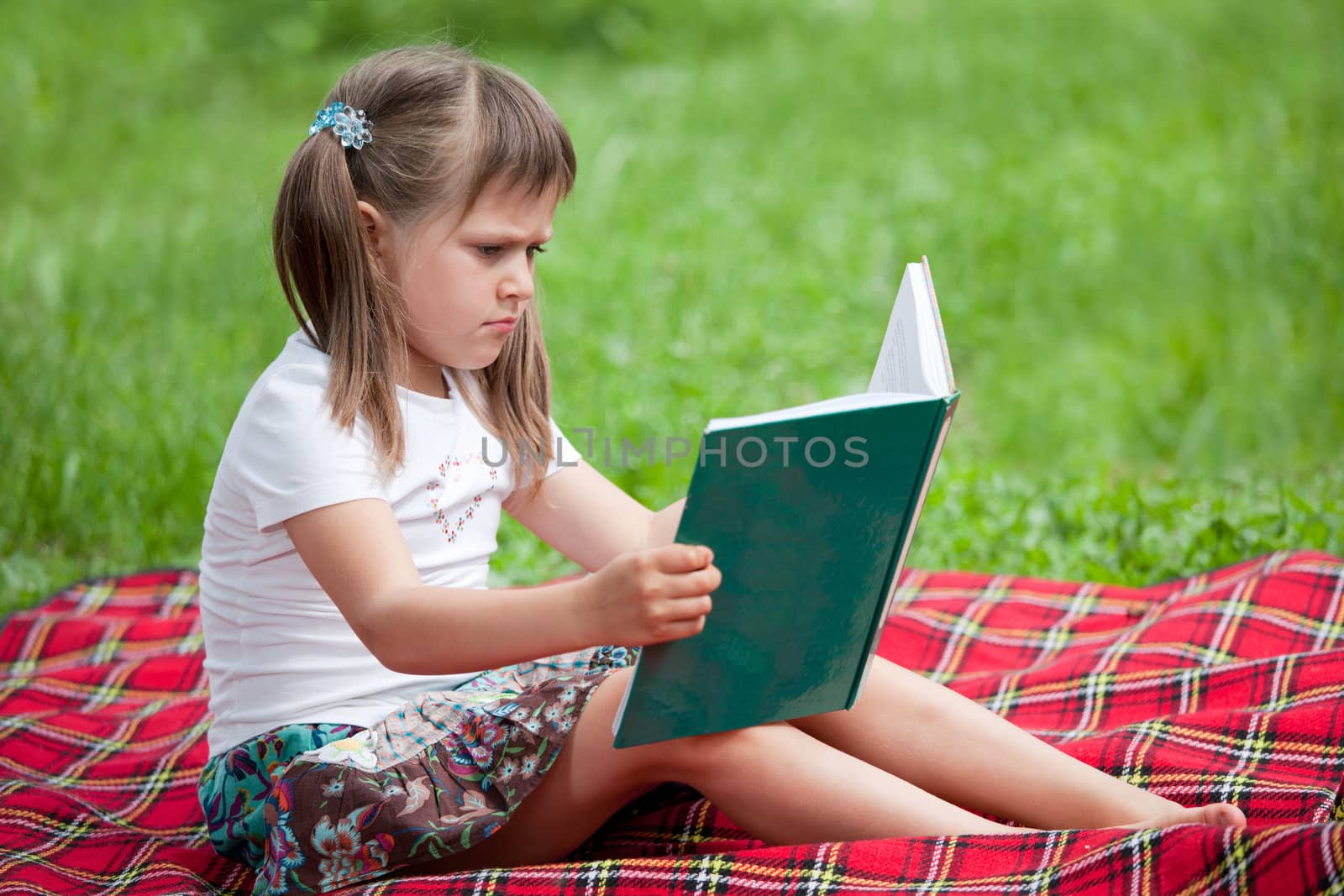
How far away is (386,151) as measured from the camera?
1587mm

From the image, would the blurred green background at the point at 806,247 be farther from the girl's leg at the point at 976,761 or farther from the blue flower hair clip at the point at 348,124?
the girl's leg at the point at 976,761

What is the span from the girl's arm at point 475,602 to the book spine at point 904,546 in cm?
22

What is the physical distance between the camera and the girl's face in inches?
61.8

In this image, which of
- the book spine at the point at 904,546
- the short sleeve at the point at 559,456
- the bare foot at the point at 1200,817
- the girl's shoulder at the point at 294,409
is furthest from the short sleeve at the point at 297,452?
the bare foot at the point at 1200,817

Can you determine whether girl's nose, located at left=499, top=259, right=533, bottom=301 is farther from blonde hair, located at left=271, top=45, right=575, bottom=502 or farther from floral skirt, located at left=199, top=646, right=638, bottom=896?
floral skirt, located at left=199, top=646, right=638, bottom=896

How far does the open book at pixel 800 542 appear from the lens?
1.26m

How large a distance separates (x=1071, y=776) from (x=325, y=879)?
2.78ft

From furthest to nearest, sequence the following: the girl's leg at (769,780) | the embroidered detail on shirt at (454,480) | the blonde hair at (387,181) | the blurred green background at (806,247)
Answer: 1. the blurred green background at (806,247)
2. the embroidered detail on shirt at (454,480)
3. the blonde hair at (387,181)
4. the girl's leg at (769,780)

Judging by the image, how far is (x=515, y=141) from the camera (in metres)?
1.57

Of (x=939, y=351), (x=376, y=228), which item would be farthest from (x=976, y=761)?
(x=376, y=228)

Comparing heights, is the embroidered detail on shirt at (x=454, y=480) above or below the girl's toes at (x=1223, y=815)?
above

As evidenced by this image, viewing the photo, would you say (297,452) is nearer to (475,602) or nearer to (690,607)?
(475,602)

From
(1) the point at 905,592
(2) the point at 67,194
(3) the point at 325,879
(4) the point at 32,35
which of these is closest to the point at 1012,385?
(1) the point at 905,592

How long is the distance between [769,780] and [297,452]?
64 centimetres
